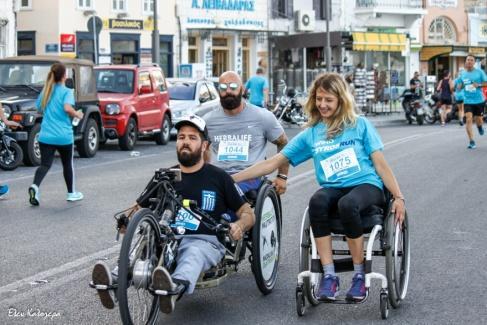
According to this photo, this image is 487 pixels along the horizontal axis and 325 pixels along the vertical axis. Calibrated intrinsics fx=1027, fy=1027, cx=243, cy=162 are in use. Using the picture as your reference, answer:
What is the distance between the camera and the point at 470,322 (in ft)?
21.1

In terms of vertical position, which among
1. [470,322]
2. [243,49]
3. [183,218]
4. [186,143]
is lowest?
[470,322]

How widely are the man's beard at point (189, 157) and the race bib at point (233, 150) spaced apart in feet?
4.20

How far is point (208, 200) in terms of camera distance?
263 inches

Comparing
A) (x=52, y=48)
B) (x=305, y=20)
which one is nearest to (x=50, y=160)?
(x=52, y=48)

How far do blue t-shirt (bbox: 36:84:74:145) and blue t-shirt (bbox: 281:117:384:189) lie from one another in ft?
20.7

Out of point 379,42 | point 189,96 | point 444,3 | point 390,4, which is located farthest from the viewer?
point 444,3

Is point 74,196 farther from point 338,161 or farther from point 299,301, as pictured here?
point 299,301

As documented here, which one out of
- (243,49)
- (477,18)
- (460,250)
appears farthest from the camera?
(477,18)

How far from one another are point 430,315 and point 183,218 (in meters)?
1.71

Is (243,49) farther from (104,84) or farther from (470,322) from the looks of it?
(470,322)

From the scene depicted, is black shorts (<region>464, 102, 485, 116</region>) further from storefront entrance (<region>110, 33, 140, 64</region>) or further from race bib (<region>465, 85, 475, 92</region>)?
storefront entrance (<region>110, 33, 140, 64</region>)

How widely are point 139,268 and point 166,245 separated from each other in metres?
0.37

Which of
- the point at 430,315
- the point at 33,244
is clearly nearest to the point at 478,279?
the point at 430,315

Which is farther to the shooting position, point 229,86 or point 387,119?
point 387,119
